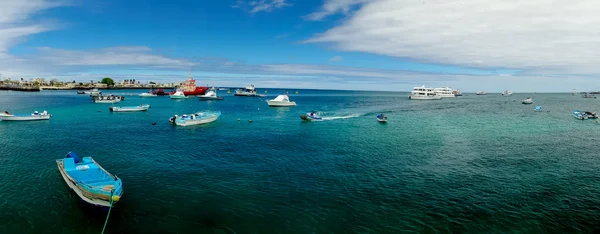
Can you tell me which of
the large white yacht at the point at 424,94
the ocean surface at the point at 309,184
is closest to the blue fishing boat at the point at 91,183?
the ocean surface at the point at 309,184

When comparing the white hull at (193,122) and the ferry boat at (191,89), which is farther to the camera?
the ferry boat at (191,89)

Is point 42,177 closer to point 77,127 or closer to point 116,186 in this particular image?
point 116,186

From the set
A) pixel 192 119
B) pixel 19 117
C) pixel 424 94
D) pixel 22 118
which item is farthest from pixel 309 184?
pixel 424 94

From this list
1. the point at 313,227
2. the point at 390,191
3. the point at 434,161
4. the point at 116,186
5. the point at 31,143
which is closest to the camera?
the point at 313,227

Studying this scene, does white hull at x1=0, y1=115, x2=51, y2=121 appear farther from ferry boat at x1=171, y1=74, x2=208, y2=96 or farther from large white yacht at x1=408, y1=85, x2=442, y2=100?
large white yacht at x1=408, y1=85, x2=442, y2=100

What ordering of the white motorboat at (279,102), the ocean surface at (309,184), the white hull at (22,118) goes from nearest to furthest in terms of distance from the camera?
the ocean surface at (309,184), the white hull at (22,118), the white motorboat at (279,102)

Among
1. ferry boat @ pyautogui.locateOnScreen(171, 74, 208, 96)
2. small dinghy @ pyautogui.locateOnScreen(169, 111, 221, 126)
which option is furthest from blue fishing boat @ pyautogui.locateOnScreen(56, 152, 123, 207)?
ferry boat @ pyautogui.locateOnScreen(171, 74, 208, 96)

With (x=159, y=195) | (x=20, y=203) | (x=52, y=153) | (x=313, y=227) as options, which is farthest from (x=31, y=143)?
(x=313, y=227)

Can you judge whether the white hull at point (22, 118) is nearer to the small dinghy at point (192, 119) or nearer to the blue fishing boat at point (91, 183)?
the small dinghy at point (192, 119)

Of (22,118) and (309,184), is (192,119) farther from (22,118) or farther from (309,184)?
(309,184)
